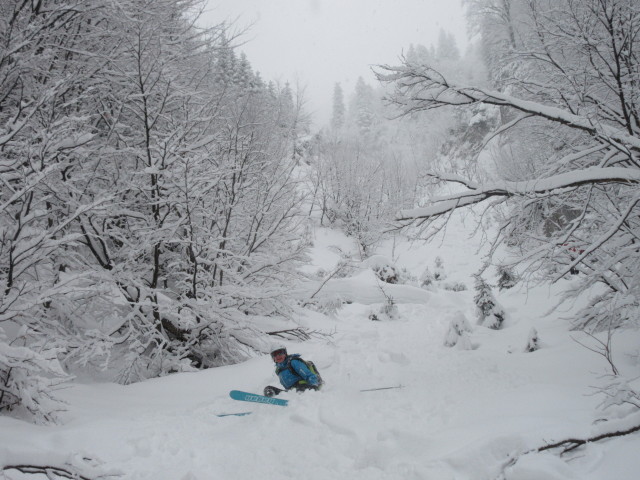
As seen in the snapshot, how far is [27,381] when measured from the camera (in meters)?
3.12

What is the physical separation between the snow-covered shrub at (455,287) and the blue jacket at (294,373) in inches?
492

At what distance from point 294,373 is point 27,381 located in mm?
2963

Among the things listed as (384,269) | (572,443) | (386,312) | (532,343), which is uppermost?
(572,443)

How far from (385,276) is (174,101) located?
1093 cm

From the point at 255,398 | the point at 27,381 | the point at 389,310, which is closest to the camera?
the point at 27,381

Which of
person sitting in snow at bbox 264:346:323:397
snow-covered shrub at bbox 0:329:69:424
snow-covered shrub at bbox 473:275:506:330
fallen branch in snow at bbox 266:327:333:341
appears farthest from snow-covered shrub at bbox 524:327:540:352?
snow-covered shrub at bbox 0:329:69:424

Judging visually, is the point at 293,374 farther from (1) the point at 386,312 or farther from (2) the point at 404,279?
(2) the point at 404,279

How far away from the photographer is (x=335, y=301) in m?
8.66

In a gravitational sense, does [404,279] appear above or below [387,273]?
below

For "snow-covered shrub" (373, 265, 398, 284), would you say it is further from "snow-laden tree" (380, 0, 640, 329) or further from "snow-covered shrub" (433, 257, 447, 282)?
"snow-laden tree" (380, 0, 640, 329)

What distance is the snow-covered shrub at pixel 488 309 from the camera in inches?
347

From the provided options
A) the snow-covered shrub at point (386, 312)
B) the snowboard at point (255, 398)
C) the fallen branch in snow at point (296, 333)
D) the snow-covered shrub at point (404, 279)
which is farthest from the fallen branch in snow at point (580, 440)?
the snow-covered shrub at point (404, 279)

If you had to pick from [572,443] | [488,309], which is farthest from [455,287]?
[572,443]

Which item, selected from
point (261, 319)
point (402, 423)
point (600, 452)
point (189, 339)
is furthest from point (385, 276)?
point (600, 452)
